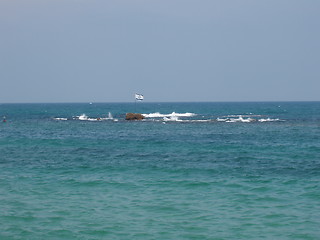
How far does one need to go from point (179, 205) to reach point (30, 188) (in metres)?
7.81

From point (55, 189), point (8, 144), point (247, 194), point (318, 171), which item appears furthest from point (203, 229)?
point (8, 144)

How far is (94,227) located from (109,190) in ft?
17.2

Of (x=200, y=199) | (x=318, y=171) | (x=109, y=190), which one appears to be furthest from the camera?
(x=318, y=171)

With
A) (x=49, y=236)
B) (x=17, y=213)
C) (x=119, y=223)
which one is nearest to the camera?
(x=49, y=236)

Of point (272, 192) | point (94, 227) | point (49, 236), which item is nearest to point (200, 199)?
point (272, 192)

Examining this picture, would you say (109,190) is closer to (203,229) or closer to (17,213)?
(17,213)

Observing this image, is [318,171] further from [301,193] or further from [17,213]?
[17,213]

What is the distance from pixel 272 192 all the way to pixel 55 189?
10286 mm

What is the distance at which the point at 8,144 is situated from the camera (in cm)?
4025

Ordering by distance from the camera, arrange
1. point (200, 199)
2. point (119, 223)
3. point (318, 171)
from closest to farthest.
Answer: point (119, 223), point (200, 199), point (318, 171)

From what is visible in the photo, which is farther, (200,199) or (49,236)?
(200,199)

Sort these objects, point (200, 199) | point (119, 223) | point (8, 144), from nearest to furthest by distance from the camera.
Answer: point (119, 223) → point (200, 199) → point (8, 144)

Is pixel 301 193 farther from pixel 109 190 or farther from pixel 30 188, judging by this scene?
pixel 30 188

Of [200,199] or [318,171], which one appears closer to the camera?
[200,199]
